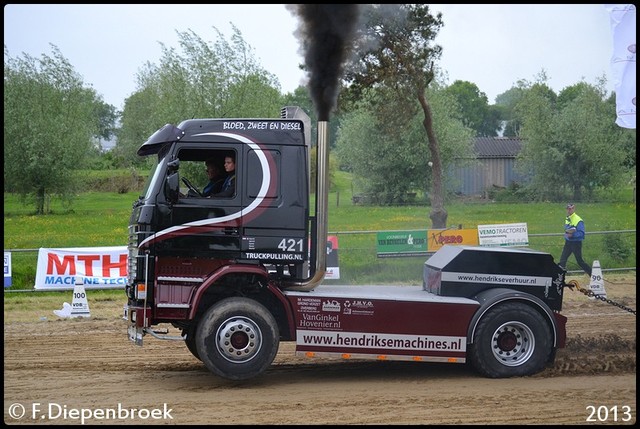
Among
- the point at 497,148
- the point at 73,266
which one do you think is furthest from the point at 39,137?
the point at 497,148

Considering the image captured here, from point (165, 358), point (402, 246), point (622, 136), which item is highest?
point (622, 136)

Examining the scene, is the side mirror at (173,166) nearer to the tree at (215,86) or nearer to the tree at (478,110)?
the tree at (215,86)

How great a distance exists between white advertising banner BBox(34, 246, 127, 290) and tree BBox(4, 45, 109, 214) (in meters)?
17.1

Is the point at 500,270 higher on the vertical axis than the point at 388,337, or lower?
higher

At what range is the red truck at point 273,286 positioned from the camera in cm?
988

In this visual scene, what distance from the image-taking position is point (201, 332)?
32.2 feet

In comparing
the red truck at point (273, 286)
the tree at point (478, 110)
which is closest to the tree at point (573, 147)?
the red truck at point (273, 286)

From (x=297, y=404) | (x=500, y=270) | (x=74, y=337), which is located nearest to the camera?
(x=297, y=404)

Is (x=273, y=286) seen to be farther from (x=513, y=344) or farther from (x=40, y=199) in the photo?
(x=40, y=199)

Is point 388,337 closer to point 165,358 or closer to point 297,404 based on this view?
Result: point 297,404

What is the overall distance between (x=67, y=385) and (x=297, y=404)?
3.01 meters

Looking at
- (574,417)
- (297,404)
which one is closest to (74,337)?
(297,404)

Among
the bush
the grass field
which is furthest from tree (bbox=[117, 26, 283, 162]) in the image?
the bush

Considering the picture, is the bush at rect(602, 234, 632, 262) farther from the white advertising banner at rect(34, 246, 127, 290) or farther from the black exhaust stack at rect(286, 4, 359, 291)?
the black exhaust stack at rect(286, 4, 359, 291)
